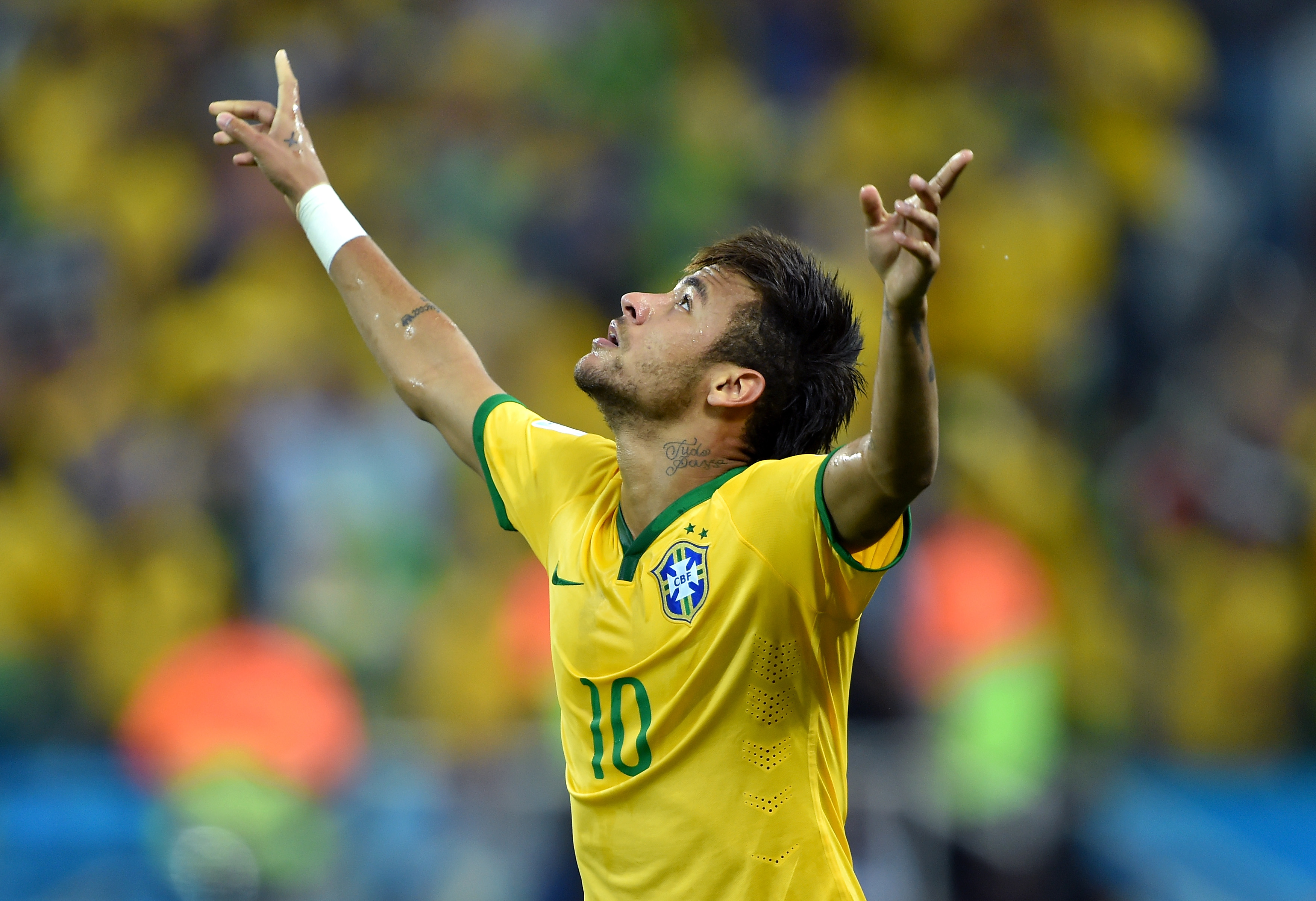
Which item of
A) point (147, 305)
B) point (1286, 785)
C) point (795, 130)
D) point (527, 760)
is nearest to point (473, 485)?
point (527, 760)

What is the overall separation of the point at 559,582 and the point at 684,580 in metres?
0.36

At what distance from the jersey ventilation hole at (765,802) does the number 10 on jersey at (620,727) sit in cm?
20

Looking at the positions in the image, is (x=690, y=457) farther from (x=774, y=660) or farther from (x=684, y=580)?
(x=774, y=660)

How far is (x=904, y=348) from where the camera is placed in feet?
7.02

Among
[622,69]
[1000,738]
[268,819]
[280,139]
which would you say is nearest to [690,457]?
[280,139]

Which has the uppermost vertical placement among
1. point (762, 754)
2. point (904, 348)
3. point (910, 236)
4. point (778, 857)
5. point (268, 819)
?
point (268, 819)

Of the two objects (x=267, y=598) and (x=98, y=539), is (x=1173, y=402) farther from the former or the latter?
(x=98, y=539)

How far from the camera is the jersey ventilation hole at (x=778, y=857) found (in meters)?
2.49

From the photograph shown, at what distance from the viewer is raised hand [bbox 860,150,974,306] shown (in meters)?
2.10

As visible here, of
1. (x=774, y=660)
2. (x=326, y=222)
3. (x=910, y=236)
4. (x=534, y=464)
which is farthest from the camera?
(x=326, y=222)

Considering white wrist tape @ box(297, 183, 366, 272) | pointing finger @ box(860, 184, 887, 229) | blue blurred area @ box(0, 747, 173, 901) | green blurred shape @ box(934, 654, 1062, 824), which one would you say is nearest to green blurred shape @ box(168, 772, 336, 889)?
blue blurred area @ box(0, 747, 173, 901)

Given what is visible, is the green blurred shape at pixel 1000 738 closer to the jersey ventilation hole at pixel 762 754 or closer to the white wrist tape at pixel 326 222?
A: the jersey ventilation hole at pixel 762 754

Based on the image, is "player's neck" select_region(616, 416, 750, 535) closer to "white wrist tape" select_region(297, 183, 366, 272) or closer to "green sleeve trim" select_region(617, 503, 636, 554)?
"green sleeve trim" select_region(617, 503, 636, 554)

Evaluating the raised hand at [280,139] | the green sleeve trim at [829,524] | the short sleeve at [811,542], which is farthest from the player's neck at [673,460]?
the raised hand at [280,139]
